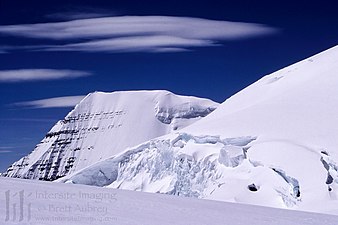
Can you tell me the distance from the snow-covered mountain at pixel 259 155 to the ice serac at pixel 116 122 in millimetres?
99344

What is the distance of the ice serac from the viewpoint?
455ft

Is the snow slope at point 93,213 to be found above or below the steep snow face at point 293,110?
above

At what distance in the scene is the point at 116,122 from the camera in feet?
506

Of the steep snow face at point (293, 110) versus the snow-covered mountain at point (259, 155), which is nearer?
the snow-covered mountain at point (259, 155)

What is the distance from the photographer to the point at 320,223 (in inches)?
428

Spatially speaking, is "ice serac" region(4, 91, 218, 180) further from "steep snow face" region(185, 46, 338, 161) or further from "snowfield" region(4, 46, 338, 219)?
"snowfield" region(4, 46, 338, 219)

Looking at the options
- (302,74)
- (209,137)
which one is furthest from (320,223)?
(302,74)

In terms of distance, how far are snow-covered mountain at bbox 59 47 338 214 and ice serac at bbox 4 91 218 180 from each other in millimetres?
99344

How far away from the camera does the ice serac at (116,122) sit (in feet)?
455

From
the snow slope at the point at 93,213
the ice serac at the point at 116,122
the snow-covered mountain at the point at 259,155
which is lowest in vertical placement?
the ice serac at the point at 116,122

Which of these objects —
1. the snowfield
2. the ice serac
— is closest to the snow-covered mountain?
the snowfield

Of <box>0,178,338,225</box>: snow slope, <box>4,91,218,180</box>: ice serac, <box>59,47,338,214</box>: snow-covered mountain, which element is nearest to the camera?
A: <box>0,178,338,225</box>: snow slope

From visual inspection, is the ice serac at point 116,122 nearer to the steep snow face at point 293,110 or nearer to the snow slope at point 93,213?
the steep snow face at point 293,110

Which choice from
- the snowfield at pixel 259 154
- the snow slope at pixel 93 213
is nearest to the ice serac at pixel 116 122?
the snowfield at pixel 259 154
